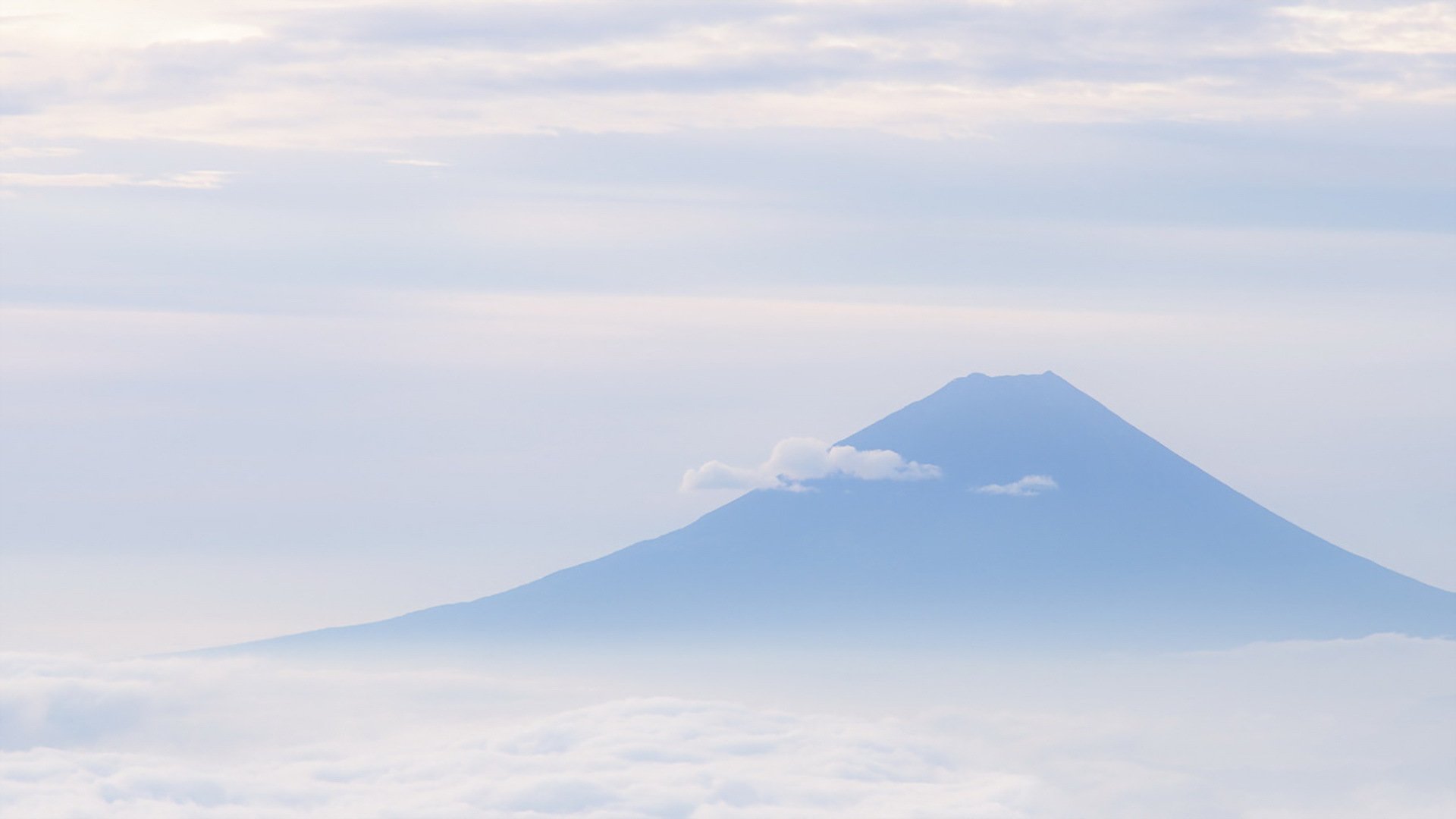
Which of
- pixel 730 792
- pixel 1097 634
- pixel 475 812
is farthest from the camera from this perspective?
pixel 1097 634

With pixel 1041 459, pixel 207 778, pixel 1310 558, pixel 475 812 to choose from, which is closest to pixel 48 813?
pixel 207 778

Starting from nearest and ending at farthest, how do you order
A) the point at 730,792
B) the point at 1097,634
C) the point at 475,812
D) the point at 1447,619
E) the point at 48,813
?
the point at 48,813, the point at 475,812, the point at 730,792, the point at 1447,619, the point at 1097,634

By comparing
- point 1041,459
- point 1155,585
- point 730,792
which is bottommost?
point 730,792

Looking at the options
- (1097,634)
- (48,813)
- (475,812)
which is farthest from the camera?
(1097,634)

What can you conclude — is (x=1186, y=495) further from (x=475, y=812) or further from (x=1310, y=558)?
(x=475, y=812)

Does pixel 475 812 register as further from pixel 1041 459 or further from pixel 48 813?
pixel 1041 459

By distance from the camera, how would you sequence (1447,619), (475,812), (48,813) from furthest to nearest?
(1447,619) → (475,812) → (48,813)

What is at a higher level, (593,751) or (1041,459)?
(1041,459)

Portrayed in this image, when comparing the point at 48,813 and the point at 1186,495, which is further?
the point at 1186,495

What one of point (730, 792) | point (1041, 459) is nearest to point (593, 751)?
point (730, 792)
